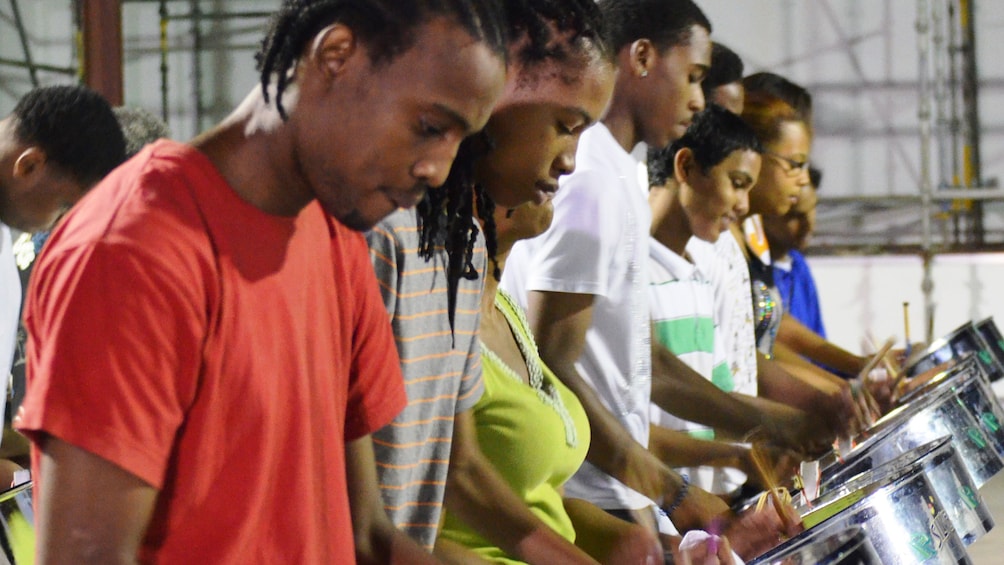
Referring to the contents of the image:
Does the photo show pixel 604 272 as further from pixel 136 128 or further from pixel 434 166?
pixel 136 128

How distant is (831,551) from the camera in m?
1.09

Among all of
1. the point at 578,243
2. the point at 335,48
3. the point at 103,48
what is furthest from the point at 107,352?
the point at 103,48

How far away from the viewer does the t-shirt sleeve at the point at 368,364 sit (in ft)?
2.95

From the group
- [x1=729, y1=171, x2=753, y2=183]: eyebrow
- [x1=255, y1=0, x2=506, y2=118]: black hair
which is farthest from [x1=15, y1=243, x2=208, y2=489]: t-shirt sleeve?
[x1=729, y1=171, x2=753, y2=183]: eyebrow

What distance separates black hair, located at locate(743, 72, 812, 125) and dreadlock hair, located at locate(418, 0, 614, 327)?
155 cm

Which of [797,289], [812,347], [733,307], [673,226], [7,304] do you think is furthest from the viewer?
[797,289]

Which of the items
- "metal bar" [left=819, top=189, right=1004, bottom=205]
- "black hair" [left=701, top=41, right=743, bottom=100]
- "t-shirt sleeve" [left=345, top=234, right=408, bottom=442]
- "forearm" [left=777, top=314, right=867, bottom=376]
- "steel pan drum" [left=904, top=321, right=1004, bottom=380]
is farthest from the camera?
"metal bar" [left=819, top=189, right=1004, bottom=205]

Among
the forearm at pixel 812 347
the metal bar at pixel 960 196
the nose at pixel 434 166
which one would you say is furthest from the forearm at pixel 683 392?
the metal bar at pixel 960 196

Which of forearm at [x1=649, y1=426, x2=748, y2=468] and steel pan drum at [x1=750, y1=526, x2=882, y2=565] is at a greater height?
steel pan drum at [x1=750, y1=526, x2=882, y2=565]

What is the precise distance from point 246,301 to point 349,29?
0.56 ft

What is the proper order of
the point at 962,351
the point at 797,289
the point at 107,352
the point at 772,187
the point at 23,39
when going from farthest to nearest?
the point at 23,39
the point at 797,289
the point at 962,351
the point at 772,187
the point at 107,352

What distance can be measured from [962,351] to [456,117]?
7.29ft

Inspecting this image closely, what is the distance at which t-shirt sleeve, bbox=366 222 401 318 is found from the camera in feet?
3.43

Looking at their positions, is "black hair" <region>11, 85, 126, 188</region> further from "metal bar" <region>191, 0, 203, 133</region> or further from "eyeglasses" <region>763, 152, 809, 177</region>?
"metal bar" <region>191, 0, 203, 133</region>
